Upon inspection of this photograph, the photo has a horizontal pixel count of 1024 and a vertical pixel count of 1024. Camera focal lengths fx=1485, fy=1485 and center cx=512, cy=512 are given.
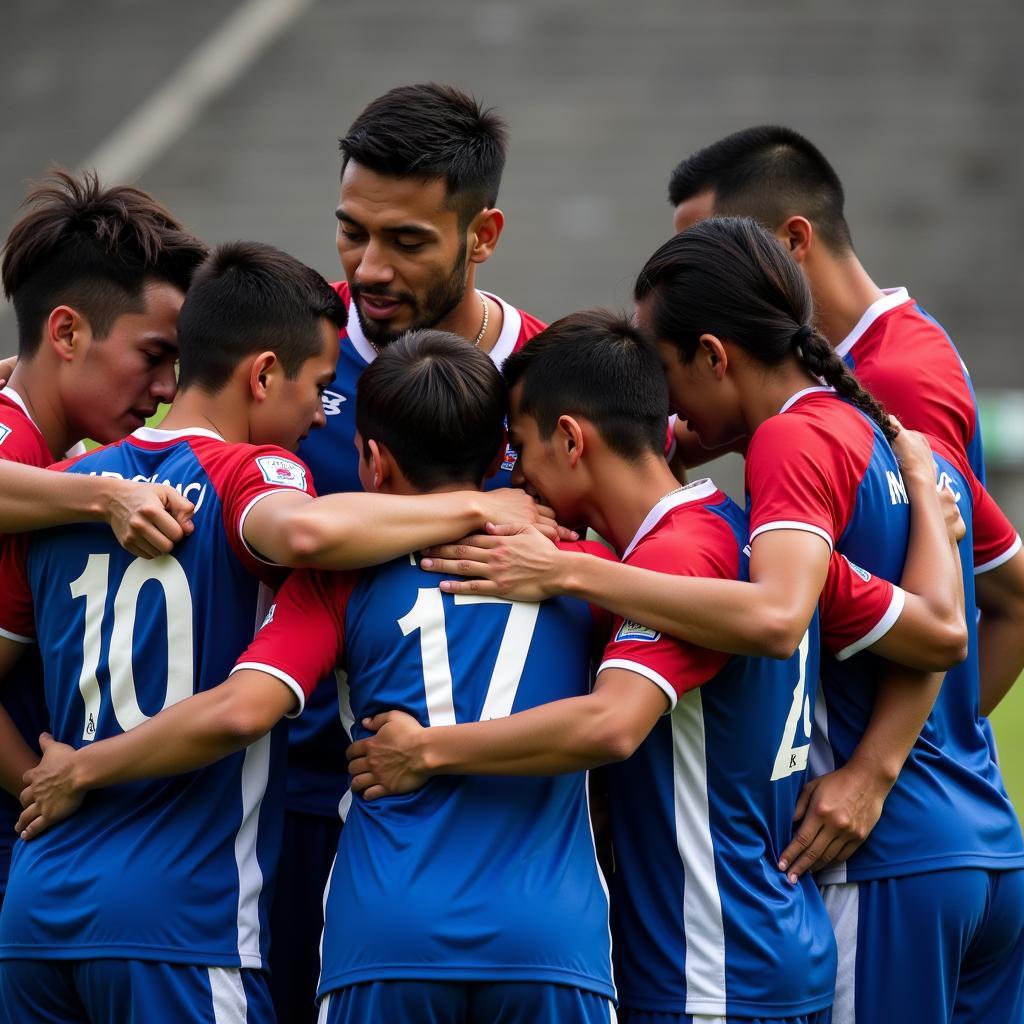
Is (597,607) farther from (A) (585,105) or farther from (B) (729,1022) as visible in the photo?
(A) (585,105)

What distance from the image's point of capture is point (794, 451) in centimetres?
326

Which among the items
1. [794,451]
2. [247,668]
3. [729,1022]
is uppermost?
[794,451]

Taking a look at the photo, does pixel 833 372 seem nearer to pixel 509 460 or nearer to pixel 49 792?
pixel 509 460

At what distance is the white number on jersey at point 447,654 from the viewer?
311 cm

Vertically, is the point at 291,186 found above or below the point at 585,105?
below

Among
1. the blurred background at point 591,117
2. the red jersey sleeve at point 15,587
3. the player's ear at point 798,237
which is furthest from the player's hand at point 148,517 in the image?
the blurred background at point 591,117

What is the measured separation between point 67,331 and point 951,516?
7.45ft

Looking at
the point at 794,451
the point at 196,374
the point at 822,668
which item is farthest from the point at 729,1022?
the point at 196,374

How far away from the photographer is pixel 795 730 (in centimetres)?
328

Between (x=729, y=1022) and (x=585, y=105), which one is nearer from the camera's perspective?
(x=729, y=1022)

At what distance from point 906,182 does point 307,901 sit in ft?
49.9

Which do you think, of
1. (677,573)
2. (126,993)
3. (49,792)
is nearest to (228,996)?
(126,993)

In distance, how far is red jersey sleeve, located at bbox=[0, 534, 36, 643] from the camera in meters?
3.49

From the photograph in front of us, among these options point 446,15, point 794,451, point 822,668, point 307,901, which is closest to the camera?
point 794,451
